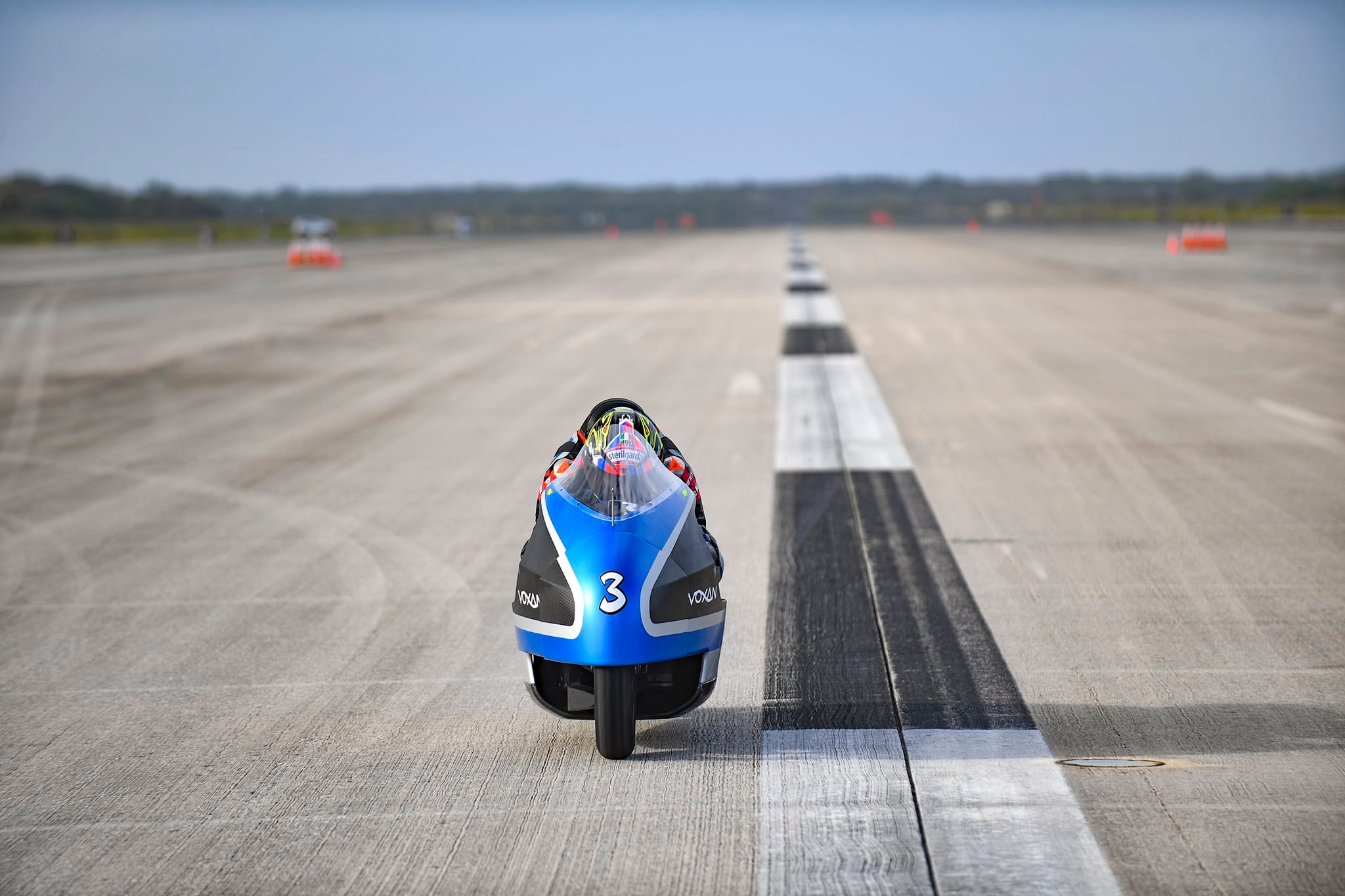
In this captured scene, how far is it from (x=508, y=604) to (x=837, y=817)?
2.98 meters

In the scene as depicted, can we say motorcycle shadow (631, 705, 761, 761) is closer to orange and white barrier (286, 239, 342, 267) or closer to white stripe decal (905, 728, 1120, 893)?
white stripe decal (905, 728, 1120, 893)

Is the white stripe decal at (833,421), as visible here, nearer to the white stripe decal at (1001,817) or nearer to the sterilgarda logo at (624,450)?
the white stripe decal at (1001,817)

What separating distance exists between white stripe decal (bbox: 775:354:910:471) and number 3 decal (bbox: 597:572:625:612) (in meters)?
6.02

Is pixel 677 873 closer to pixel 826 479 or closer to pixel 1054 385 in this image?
pixel 826 479

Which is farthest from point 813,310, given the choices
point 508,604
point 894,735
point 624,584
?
point 624,584

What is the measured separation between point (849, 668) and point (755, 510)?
10.5ft

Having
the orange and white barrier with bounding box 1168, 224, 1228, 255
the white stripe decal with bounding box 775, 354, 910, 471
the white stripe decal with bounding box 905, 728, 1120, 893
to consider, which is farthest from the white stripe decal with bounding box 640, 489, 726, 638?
the orange and white barrier with bounding box 1168, 224, 1228, 255

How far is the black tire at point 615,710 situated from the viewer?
4531mm

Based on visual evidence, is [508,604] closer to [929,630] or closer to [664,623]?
[929,630]

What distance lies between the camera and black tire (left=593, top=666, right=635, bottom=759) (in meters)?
4.53

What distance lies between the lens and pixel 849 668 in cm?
581

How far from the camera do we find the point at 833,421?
492 inches

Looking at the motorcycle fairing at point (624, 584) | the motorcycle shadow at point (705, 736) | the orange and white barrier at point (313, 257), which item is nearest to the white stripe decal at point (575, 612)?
the motorcycle fairing at point (624, 584)

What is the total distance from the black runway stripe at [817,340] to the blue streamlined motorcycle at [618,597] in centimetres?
1359
